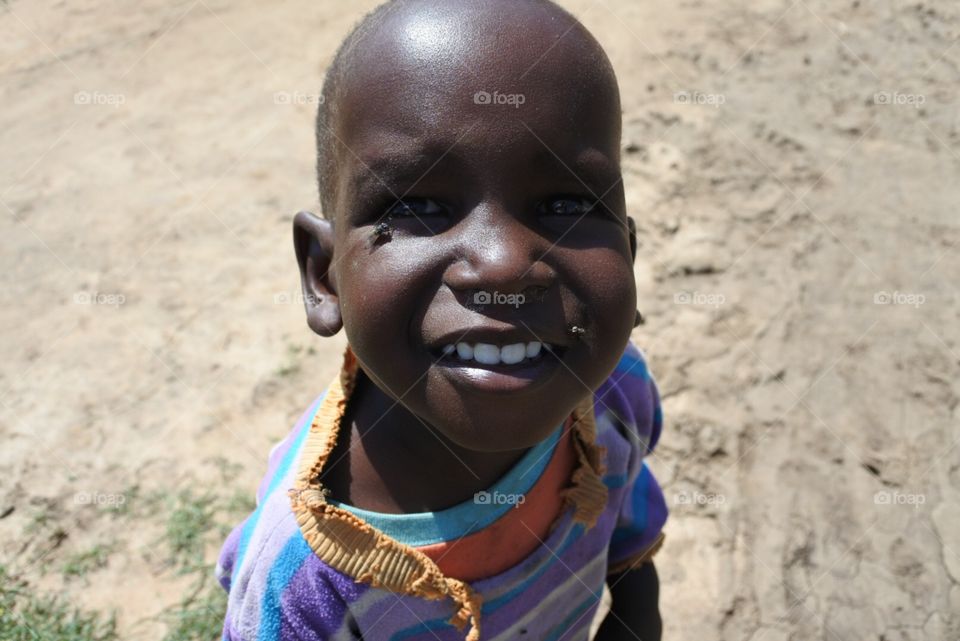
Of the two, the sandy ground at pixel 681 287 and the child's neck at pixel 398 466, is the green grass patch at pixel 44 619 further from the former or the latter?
the child's neck at pixel 398 466

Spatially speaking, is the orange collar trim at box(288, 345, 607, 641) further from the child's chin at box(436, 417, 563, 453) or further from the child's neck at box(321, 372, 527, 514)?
the child's chin at box(436, 417, 563, 453)

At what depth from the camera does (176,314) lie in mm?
3467

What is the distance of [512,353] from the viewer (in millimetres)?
1223

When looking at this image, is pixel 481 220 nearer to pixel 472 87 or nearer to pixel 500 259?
pixel 500 259

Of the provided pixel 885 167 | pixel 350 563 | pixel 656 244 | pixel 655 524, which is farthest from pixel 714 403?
pixel 350 563

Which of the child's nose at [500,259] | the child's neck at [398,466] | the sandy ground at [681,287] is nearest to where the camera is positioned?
the child's nose at [500,259]

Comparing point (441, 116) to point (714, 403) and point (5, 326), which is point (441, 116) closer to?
point (714, 403)

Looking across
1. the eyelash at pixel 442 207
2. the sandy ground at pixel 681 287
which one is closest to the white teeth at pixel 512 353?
the eyelash at pixel 442 207

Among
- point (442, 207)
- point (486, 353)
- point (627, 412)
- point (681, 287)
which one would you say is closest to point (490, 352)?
point (486, 353)

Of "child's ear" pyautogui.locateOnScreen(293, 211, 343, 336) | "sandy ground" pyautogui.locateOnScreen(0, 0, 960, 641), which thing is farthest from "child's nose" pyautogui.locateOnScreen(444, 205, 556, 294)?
"sandy ground" pyautogui.locateOnScreen(0, 0, 960, 641)

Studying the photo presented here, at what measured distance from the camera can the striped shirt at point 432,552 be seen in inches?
54.1

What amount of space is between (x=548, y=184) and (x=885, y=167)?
10.7 ft

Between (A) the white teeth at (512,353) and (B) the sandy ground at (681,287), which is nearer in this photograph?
(A) the white teeth at (512,353)

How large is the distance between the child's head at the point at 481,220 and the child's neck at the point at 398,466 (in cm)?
19
